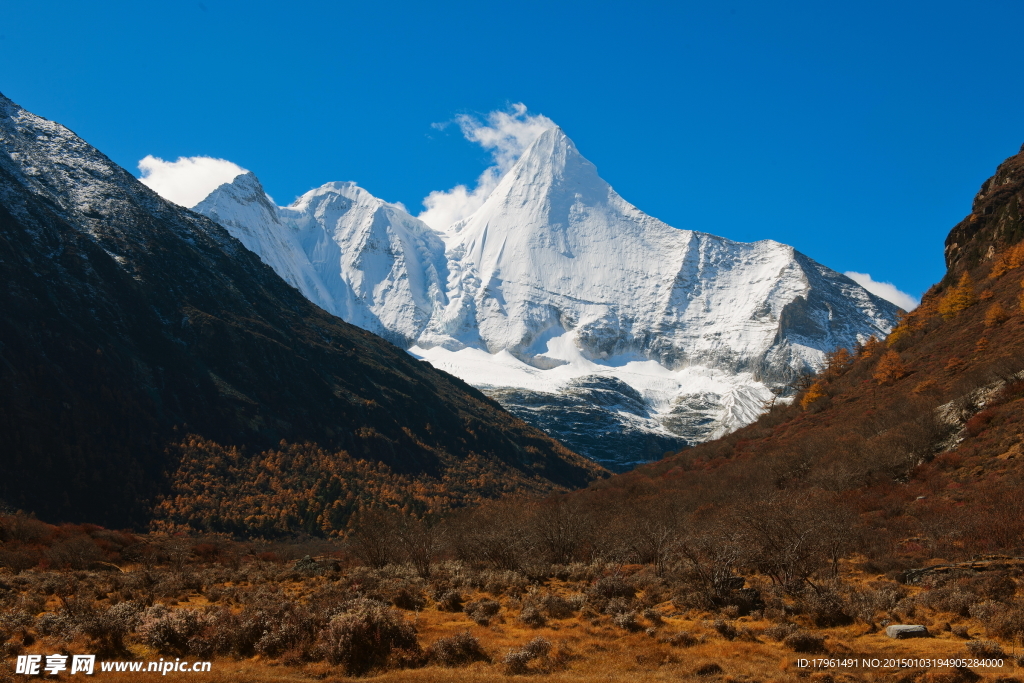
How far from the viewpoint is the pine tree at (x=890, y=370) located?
59.1 meters

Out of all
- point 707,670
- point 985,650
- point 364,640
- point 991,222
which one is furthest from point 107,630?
point 991,222

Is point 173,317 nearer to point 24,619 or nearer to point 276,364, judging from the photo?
point 276,364

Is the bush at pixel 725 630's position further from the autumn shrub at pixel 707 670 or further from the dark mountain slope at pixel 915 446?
the dark mountain slope at pixel 915 446

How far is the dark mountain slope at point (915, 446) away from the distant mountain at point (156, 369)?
63.2m

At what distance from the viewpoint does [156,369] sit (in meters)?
102

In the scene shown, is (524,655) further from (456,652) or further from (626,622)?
(626,622)

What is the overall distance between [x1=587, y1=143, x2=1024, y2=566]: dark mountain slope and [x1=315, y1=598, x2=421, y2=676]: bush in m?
13.5

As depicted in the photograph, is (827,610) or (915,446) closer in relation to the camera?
(827,610)

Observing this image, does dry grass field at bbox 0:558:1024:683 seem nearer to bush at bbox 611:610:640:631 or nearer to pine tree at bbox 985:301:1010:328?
bush at bbox 611:610:640:631

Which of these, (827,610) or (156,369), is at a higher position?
(156,369)

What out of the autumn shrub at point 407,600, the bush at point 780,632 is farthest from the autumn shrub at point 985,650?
the autumn shrub at point 407,600

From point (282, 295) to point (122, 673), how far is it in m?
152

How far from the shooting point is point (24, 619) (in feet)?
53.1

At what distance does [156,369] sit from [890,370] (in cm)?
10398
